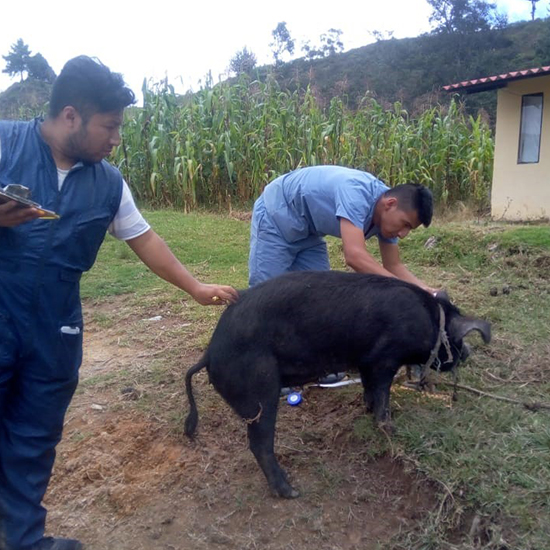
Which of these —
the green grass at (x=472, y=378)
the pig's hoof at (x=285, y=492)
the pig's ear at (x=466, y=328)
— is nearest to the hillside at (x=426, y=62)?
the green grass at (x=472, y=378)

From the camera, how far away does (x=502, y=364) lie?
470cm

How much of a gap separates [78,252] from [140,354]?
2.77 m

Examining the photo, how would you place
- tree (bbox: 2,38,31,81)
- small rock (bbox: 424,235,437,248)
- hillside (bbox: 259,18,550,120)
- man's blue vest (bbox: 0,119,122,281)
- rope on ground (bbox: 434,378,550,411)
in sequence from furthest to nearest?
tree (bbox: 2,38,31,81)
hillside (bbox: 259,18,550,120)
small rock (bbox: 424,235,437,248)
rope on ground (bbox: 434,378,550,411)
man's blue vest (bbox: 0,119,122,281)

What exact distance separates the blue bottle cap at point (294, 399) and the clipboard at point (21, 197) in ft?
8.02

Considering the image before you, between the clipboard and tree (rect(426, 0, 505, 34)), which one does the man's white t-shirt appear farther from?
tree (rect(426, 0, 505, 34))

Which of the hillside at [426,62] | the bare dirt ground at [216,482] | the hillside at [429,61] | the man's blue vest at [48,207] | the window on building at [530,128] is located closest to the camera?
the man's blue vest at [48,207]

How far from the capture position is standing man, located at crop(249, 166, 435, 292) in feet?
12.8

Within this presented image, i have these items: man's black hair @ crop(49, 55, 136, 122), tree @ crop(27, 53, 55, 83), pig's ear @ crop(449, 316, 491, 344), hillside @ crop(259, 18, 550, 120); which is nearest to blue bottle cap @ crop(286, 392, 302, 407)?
pig's ear @ crop(449, 316, 491, 344)

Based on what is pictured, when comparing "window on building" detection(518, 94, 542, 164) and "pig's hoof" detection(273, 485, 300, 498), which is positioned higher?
"window on building" detection(518, 94, 542, 164)

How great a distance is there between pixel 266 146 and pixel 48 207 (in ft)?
30.7

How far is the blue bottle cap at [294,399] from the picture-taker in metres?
4.48

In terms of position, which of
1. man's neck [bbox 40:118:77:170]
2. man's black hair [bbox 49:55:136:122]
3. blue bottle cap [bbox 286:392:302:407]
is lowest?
blue bottle cap [bbox 286:392:302:407]

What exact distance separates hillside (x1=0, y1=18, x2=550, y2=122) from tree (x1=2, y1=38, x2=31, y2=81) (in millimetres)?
8607

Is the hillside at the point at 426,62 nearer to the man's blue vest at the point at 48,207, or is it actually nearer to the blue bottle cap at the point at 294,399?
the blue bottle cap at the point at 294,399
